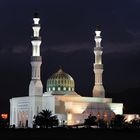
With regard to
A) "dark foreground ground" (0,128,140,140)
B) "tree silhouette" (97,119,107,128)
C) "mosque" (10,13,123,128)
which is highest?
"mosque" (10,13,123,128)

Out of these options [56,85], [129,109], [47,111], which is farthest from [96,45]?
[129,109]

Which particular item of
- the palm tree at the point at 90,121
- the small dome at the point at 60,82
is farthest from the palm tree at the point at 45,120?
the small dome at the point at 60,82

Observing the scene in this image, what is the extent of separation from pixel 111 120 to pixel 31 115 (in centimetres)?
1055

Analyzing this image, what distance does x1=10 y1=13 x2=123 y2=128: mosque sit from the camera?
7781 cm

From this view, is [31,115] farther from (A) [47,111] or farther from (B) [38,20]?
(B) [38,20]

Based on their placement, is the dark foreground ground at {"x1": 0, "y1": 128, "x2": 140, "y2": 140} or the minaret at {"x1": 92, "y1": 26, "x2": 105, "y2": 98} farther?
the minaret at {"x1": 92, "y1": 26, "x2": 105, "y2": 98}

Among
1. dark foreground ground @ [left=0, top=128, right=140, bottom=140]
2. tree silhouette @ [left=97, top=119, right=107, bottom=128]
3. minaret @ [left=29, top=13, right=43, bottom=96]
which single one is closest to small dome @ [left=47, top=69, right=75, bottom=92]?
minaret @ [left=29, top=13, right=43, bottom=96]

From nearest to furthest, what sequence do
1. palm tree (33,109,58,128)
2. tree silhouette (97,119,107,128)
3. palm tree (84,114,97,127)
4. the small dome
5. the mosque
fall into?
palm tree (33,109,58,128) → palm tree (84,114,97,127) → tree silhouette (97,119,107,128) → the mosque → the small dome

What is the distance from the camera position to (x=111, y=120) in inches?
3211

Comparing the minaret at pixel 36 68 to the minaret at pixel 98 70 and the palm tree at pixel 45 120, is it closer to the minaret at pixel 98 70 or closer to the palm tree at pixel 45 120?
the palm tree at pixel 45 120

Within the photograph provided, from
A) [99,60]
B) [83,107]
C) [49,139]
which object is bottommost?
[49,139]

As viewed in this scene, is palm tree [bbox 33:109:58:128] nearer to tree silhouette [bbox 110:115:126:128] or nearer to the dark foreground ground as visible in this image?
tree silhouette [bbox 110:115:126:128]

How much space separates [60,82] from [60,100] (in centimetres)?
412

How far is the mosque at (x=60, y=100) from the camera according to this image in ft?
255
